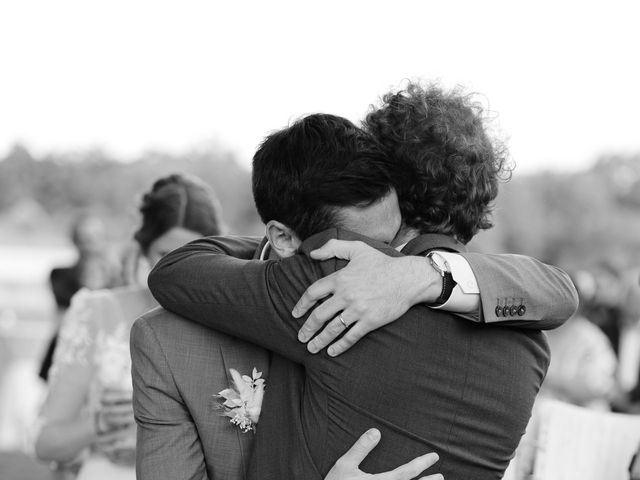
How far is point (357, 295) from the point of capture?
57.1 inches

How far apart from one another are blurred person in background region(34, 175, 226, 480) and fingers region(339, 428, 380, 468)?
1.41 metres

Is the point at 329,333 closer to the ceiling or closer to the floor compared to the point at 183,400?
closer to the ceiling

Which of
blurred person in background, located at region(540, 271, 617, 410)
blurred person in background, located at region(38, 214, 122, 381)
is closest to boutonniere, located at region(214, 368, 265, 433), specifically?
blurred person in background, located at region(38, 214, 122, 381)

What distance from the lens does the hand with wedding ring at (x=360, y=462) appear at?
58.1 inches

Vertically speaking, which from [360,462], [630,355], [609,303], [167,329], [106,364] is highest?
[167,329]

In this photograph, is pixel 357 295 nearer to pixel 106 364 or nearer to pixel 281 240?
pixel 281 240

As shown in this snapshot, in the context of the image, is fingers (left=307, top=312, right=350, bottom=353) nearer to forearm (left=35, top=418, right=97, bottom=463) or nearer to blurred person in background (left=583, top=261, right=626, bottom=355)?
forearm (left=35, top=418, right=97, bottom=463)

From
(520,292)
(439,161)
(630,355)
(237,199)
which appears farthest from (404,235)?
(237,199)

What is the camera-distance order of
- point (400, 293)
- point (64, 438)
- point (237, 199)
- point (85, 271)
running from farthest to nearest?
point (237, 199) → point (85, 271) → point (64, 438) → point (400, 293)

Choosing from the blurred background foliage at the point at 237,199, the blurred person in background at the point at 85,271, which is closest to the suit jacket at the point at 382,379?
the blurred person in background at the point at 85,271

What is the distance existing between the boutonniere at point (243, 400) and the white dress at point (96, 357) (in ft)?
3.68

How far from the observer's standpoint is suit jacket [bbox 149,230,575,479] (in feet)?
4.80

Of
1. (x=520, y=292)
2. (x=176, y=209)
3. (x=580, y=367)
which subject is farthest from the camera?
(x=580, y=367)

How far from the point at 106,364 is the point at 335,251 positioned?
1.54 m
